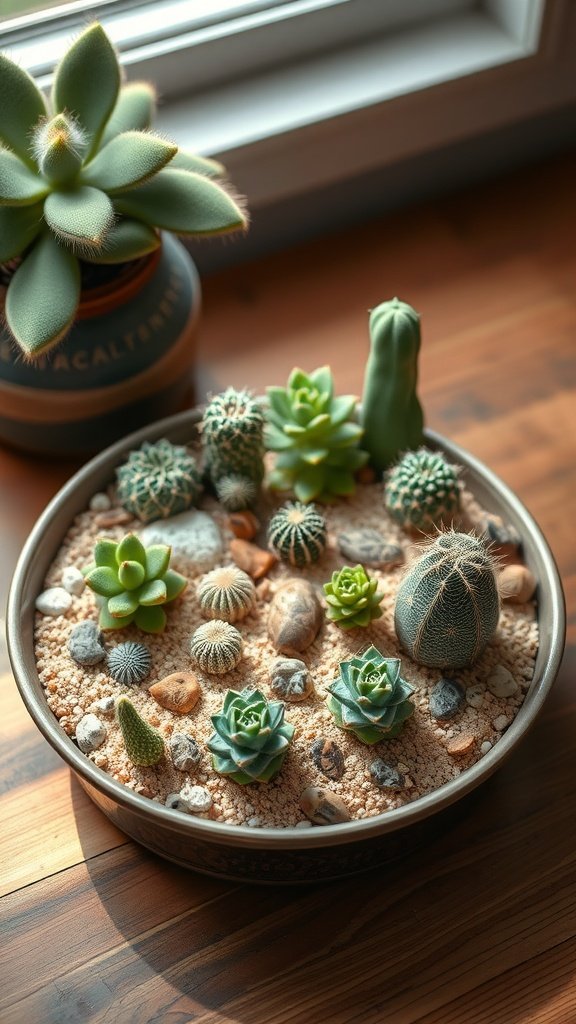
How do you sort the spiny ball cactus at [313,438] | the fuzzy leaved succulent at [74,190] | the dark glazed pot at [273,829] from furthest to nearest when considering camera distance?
the spiny ball cactus at [313,438] < the fuzzy leaved succulent at [74,190] < the dark glazed pot at [273,829]

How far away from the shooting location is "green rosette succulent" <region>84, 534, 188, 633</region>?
0.92 m

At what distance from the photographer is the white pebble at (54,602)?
974mm

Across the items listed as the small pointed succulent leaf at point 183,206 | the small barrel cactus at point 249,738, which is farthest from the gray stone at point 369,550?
the small pointed succulent leaf at point 183,206

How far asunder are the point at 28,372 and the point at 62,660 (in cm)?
30

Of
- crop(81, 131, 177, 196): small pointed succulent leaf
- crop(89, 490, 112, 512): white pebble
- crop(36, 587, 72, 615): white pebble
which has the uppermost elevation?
crop(81, 131, 177, 196): small pointed succulent leaf

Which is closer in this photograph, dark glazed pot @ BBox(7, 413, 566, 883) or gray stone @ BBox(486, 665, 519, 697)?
dark glazed pot @ BBox(7, 413, 566, 883)

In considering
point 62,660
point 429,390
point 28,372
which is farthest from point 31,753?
point 429,390

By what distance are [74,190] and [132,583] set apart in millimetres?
370

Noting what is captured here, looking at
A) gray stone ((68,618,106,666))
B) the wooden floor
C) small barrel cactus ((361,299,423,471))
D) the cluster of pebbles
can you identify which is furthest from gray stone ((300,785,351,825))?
small barrel cactus ((361,299,423,471))

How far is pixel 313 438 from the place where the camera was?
1026mm

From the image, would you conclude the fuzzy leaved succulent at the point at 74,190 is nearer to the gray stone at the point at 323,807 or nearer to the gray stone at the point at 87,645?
the gray stone at the point at 87,645

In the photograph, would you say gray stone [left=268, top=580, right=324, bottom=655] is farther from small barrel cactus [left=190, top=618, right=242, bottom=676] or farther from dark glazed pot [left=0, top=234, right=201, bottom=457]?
dark glazed pot [left=0, top=234, right=201, bottom=457]

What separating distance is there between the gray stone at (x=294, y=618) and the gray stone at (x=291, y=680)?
0.06 ft

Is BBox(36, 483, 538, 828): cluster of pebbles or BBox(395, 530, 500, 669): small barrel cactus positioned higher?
BBox(395, 530, 500, 669): small barrel cactus
